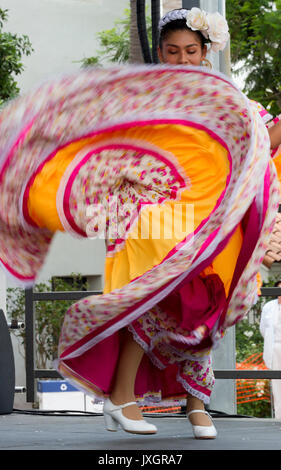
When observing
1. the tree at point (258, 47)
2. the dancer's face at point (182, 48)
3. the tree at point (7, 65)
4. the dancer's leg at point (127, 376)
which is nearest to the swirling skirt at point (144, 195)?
the dancer's leg at point (127, 376)

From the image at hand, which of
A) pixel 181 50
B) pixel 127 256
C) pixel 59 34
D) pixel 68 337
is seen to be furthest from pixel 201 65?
pixel 59 34

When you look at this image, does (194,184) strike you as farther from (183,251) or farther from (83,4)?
(83,4)

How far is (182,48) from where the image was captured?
282 centimetres

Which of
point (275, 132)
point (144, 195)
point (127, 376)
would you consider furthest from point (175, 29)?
point (127, 376)

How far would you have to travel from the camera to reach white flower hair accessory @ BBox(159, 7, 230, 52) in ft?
9.26

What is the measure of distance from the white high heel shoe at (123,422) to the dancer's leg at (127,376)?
0.01 m

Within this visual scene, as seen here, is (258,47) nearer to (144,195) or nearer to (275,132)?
(275,132)

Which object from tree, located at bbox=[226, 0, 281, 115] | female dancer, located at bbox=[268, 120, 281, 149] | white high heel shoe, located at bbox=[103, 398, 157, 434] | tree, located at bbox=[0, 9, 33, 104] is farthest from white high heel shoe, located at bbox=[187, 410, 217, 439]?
tree, located at bbox=[226, 0, 281, 115]

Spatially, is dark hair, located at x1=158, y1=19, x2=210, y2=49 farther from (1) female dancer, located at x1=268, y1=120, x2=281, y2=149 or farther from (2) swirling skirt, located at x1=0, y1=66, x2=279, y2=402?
(1) female dancer, located at x1=268, y1=120, x2=281, y2=149

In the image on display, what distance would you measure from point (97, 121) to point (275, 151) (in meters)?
0.67

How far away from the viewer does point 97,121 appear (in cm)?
261

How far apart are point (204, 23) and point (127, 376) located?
3.68ft

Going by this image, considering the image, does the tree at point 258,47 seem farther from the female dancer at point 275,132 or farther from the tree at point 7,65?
the female dancer at point 275,132

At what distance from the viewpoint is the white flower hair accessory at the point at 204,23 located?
2822 millimetres
